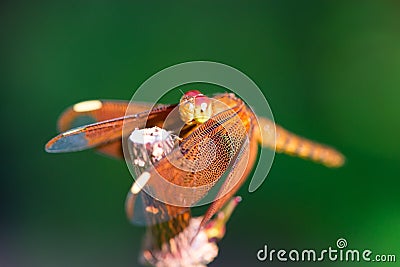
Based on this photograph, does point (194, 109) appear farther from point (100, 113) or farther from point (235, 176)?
point (100, 113)

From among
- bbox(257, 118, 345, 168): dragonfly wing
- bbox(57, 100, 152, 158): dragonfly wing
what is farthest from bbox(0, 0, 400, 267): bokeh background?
bbox(57, 100, 152, 158): dragonfly wing

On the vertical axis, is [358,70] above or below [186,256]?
above

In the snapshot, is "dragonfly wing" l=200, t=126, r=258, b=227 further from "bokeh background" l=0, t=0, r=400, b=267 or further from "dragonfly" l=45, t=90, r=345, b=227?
"bokeh background" l=0, t=0, r=400, b=267

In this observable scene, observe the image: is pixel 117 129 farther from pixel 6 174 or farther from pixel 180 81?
pixel 6 174

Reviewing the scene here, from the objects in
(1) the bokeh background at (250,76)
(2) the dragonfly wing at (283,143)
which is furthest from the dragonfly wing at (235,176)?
(1) the bokeh background at (250,76)

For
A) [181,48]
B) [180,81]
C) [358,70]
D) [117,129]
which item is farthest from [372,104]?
Result: [117,129]

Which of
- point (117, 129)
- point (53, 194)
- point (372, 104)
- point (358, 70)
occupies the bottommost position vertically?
point (117, 129)

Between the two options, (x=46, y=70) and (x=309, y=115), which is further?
(x=46, y=70)
